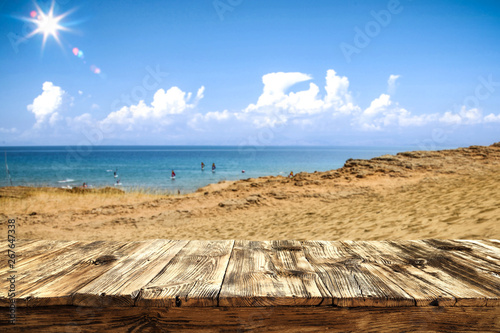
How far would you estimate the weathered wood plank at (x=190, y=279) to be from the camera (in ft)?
3.98

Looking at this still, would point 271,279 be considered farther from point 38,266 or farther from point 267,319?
point 38,266

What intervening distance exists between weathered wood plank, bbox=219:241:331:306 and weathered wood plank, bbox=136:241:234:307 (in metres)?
0.05

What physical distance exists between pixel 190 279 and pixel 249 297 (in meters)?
0.33

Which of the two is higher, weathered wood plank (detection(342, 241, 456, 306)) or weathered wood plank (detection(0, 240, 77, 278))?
weathered wood plank (detection(342, 241, 456, 306))

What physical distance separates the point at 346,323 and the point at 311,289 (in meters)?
0.18

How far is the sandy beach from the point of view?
7.09 m

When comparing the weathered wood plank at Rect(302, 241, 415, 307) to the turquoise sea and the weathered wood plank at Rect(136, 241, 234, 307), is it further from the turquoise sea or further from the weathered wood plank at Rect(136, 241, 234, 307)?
the turquoise sea

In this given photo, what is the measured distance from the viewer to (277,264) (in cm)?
162

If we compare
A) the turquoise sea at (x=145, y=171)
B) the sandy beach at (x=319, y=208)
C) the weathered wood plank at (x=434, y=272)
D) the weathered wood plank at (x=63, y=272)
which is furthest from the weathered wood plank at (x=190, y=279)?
the turquoise sea at (x=145, y=171)

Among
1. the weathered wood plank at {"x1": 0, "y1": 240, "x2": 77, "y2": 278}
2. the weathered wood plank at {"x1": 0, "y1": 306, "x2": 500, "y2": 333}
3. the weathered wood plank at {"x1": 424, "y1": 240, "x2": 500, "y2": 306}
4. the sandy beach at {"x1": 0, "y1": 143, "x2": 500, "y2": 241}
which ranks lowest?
the sandy beach at {"x1": 0, "y1": 143, "x2": 500, "y2": 241}

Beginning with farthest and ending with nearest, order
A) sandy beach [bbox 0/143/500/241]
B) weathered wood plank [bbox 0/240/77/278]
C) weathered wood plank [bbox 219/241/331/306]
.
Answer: sandy beach [bbox 0/143/500/241] < weathered wood plank [bbox 0/240/77/278] < weathered wood plank [bbox 219/241/331/306]

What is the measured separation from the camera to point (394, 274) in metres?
1.50

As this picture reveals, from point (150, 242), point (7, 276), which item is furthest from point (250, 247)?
point (7, 276)

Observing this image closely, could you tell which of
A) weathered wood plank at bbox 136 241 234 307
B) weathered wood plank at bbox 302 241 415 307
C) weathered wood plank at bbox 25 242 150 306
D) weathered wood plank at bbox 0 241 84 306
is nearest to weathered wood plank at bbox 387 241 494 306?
weathered wood plank at bbox 302 241 415 307
